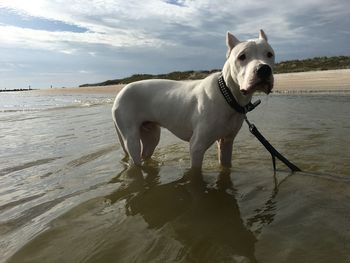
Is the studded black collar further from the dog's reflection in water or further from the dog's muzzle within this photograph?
the dog's reflection in water

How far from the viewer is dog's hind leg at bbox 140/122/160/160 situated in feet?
21.2

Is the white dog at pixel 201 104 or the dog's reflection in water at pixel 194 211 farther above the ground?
the white dog at pixel 201 104

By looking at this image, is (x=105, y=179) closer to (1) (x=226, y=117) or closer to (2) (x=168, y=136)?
(1) (x=226, y=117)

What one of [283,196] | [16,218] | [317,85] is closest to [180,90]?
[283,196]

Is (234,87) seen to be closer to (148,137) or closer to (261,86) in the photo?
(261,86)

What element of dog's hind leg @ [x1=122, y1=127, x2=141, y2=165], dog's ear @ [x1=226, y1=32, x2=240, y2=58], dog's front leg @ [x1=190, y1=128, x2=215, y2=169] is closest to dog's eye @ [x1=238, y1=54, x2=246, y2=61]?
dog's ear @ [x1=226, y1=32, x2=240, y2=58]

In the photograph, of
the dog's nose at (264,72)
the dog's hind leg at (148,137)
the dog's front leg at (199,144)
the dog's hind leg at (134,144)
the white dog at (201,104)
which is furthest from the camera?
the dog's hind leg at (148,137)

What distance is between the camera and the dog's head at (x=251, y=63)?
13.6 ft

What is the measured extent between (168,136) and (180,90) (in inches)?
154

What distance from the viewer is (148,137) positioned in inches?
260

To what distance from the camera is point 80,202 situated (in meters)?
4.52

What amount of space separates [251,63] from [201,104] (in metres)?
1.05

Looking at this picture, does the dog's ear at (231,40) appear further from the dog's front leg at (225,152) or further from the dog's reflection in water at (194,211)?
the dog's reflection in water at (194,211)

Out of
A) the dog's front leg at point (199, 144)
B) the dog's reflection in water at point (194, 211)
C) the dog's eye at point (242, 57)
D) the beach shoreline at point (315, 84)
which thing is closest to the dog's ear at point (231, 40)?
the dog's eye at point (242, 57)
